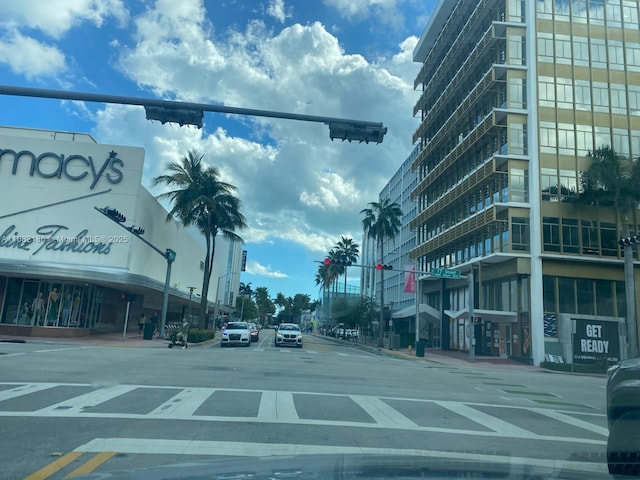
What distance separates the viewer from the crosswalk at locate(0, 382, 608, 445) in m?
8.62

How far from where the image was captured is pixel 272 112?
11.5m

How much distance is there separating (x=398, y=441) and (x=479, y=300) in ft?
116

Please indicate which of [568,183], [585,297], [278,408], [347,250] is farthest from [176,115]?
[347,250]

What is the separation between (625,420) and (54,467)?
6.15 meters

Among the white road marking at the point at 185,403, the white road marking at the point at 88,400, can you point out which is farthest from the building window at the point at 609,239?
the white road marking at the point at 88,400

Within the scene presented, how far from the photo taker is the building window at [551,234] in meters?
34.9

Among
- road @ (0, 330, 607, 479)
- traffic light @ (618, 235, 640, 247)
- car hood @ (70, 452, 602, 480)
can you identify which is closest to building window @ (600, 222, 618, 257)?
traffic light @ (618, 235, 640, 247)

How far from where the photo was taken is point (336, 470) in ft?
12.6

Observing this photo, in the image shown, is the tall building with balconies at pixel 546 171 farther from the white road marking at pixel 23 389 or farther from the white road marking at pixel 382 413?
the white road marking at pixel 23 389

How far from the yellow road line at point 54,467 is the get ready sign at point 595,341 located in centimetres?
3096

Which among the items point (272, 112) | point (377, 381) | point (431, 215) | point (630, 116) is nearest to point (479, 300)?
point (431, 215)

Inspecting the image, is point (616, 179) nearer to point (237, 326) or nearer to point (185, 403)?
point (237, 326)

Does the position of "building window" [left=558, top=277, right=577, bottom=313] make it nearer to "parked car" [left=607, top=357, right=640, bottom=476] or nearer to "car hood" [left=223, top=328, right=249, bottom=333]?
"car hood" [left=223, top=328, right=249, bottom=333]

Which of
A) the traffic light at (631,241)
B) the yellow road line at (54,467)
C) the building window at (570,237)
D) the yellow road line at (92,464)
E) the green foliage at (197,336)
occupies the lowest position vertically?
the yellow road line at (54,467)
